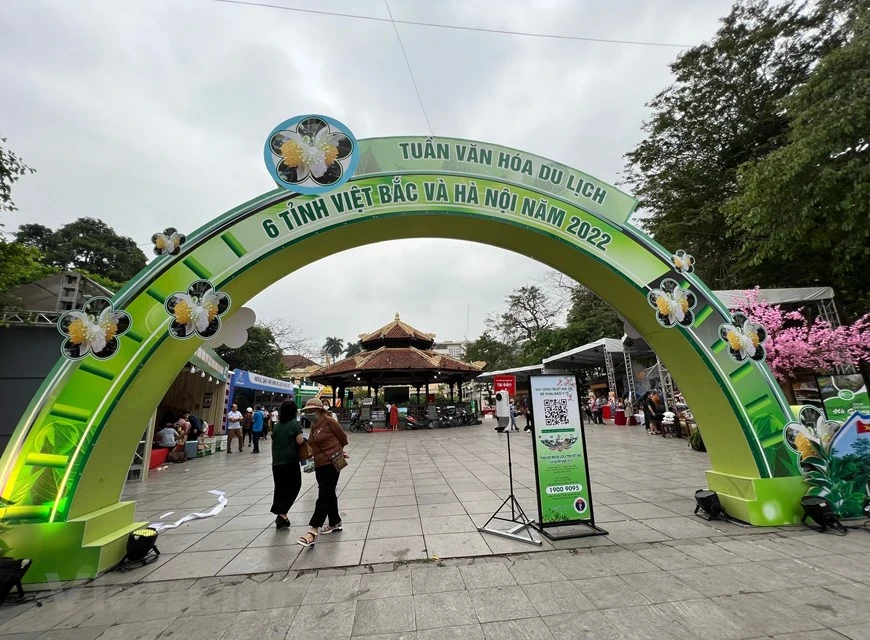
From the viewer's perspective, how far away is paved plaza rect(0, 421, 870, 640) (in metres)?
2.88

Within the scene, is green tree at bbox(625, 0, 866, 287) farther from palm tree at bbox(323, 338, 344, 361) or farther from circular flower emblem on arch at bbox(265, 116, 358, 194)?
palm tree at bbox(323, 338, 344, 361)

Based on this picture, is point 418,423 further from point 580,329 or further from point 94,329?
point 94,329

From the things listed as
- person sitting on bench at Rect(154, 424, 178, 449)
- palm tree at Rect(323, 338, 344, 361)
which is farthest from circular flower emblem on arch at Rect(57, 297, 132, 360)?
palm tree at Rect(323, 338, 344, 361)

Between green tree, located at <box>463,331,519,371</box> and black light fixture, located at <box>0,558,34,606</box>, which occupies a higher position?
green tree, located at <box>463,331,519,371</box>

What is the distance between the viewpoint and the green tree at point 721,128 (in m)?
14.6

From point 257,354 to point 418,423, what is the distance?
17.4 meters

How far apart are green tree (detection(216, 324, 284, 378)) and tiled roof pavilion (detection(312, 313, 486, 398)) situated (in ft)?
32.5

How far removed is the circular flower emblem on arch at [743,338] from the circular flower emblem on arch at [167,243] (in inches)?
279

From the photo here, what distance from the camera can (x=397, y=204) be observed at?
5109mm

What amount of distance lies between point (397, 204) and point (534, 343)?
3138 centimetres

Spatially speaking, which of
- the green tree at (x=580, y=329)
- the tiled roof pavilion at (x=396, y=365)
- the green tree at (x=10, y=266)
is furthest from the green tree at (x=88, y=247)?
the green tree at (x=580, y=329)

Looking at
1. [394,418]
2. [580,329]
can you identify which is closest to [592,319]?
[580,329]

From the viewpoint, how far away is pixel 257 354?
3188 centimetres

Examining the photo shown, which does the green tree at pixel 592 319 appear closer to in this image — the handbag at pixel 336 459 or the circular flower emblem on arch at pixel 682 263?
the circular flower emblem on arch at pixel 682 263
